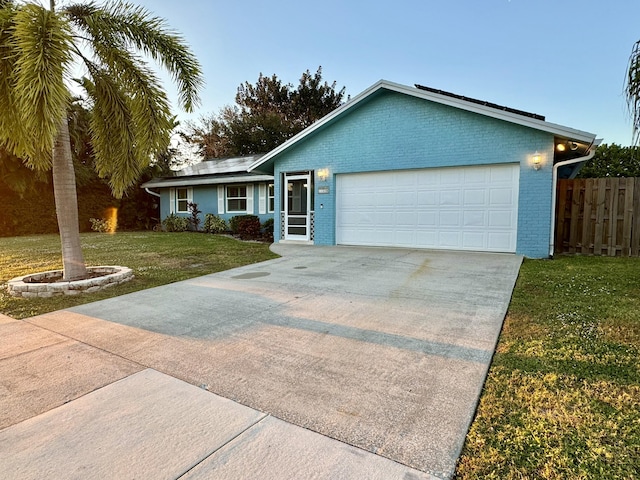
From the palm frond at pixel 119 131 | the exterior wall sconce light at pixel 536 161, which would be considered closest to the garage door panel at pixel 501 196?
the exterior wall sconce light at pixel 536 161

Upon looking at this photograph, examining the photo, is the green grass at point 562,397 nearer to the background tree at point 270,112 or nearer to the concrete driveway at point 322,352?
the concrete driveway at point 322,352

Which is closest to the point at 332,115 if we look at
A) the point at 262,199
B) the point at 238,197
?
the point at 262,199

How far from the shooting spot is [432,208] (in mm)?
9875

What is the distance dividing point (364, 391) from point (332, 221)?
9061mm

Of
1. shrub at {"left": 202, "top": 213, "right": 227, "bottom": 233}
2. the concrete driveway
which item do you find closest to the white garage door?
the concrete driveway

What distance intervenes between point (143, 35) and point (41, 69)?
90.4 inches

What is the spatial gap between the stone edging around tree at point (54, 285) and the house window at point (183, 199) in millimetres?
12002

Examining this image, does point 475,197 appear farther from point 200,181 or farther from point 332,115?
point 200,181

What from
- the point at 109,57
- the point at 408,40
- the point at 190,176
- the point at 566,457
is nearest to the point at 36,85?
the point at 109,57

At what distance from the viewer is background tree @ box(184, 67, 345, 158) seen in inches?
1070

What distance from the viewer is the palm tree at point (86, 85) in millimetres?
4434

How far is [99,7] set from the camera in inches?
234

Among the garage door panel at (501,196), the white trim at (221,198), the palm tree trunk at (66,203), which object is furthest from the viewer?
the white trim at (221,198)

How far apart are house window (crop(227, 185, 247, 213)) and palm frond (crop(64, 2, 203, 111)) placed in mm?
9676
